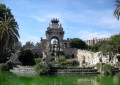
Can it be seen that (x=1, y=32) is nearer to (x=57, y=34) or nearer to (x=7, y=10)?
(x=7, y=10)

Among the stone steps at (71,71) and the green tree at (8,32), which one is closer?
the stone steps at (71,71)

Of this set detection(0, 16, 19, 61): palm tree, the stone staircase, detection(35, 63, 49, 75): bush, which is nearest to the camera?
detection(35, 63, 49, 75): bush

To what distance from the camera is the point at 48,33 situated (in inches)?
2021

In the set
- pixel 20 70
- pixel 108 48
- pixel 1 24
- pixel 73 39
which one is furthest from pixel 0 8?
pixel 73 39

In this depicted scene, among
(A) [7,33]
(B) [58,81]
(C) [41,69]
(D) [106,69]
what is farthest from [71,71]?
(A) [7,33]

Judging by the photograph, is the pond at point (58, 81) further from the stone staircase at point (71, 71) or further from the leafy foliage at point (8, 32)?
the leafy foliage at point (8, 32)

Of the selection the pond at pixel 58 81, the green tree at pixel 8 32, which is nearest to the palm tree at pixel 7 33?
the green tree at pixel 8 32

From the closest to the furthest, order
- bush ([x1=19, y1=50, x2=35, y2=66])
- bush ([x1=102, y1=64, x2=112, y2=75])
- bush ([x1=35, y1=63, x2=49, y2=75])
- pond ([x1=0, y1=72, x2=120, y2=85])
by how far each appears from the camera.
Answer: pond ([x1=0, y1=72, x2=120, y2=85])
bush ([x1=35, y1=63, x2=49, y2=75])
bush ([x1=102, y1=64, x2=112, y2=75])
bush ([x1=19, y1=50, x2=35, y2=66])

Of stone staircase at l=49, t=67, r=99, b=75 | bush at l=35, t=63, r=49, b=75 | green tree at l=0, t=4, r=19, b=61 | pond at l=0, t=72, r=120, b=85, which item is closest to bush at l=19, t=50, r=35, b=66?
green tree at l=0, t=4, r=19, b=61

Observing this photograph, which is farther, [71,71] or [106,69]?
[71,71]

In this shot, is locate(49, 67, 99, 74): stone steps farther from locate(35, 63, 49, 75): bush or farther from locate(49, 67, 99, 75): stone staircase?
locate(35, 63, 49, 75): bush

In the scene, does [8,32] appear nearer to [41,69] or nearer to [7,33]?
[7,33]

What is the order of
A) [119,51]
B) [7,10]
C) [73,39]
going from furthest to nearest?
[73,39] → [7,10] → [119,51]

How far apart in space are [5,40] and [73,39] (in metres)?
50.0
